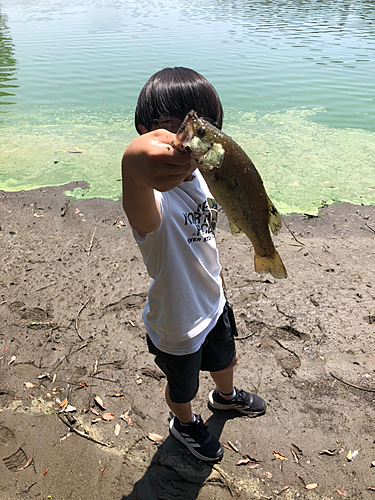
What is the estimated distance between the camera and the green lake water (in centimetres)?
598

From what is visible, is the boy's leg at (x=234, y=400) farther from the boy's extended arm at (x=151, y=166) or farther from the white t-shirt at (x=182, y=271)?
the boy's extended arm at (x=151, y=166)

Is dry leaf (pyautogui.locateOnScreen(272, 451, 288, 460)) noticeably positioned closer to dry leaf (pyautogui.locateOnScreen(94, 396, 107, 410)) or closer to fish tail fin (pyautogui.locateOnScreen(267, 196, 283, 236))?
dry leaf (pyautogui.locateOnScreen(94, 396, 107, 410))

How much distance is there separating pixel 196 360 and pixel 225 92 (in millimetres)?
8465

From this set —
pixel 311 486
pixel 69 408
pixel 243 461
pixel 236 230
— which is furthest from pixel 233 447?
pixel 236 230

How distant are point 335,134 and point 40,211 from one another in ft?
17.4

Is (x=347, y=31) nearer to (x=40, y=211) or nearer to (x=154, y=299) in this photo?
(x=40, y=211)

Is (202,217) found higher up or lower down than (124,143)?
higher up

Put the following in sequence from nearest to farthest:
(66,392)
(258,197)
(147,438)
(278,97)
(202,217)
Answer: (258,197) < (202,217) < (147,438) < (66,392) < (278,97)

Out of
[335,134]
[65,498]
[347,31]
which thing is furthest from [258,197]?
[347,31]

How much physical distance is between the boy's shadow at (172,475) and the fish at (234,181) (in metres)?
1.26

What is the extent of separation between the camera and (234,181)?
5.06 ft

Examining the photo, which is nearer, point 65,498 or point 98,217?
point 65,498

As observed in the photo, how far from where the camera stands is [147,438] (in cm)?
247

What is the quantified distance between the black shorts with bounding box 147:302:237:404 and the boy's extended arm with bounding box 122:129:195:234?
889 millimetres
